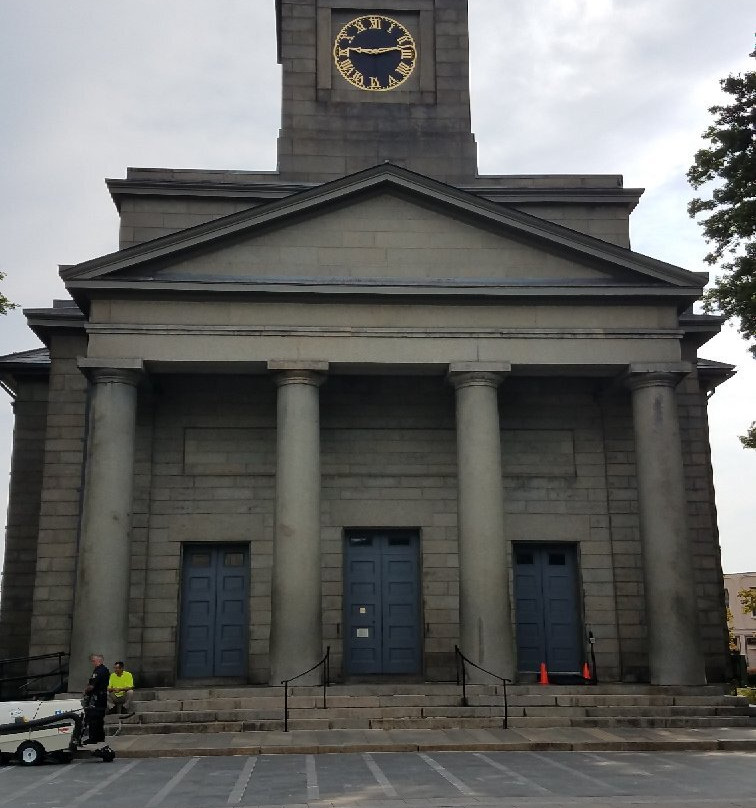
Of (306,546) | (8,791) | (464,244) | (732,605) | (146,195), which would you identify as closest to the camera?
(8,791)

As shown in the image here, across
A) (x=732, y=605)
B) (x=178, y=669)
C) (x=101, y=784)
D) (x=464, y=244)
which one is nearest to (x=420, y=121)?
(x=464, y=244)

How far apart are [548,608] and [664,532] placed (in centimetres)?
447

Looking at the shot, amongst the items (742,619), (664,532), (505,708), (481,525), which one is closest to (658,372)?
(664,532)

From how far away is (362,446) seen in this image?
25734 mm

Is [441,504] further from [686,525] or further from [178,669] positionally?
[178,669]

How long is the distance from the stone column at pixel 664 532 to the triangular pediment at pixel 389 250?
2.51 meters

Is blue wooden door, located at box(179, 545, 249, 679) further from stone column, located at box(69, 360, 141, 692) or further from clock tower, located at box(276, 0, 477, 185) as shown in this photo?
clock tower, located at box(276, 0, 477, 185)

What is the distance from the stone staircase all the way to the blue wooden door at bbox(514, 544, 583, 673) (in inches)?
153

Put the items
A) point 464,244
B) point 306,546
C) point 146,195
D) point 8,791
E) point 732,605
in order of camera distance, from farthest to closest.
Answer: point 732,605
point 146,195
point 464,244
point 306,546
point 8,791

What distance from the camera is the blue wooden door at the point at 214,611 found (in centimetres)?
2464

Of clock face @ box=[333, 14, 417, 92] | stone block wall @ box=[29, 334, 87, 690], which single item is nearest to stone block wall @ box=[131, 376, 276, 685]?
stone block wall @ box=[29, 334, 87, 690]

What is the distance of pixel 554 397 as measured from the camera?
86.2ft

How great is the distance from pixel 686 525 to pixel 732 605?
73.5m

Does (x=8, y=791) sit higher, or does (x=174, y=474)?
(x=174, y=474)
